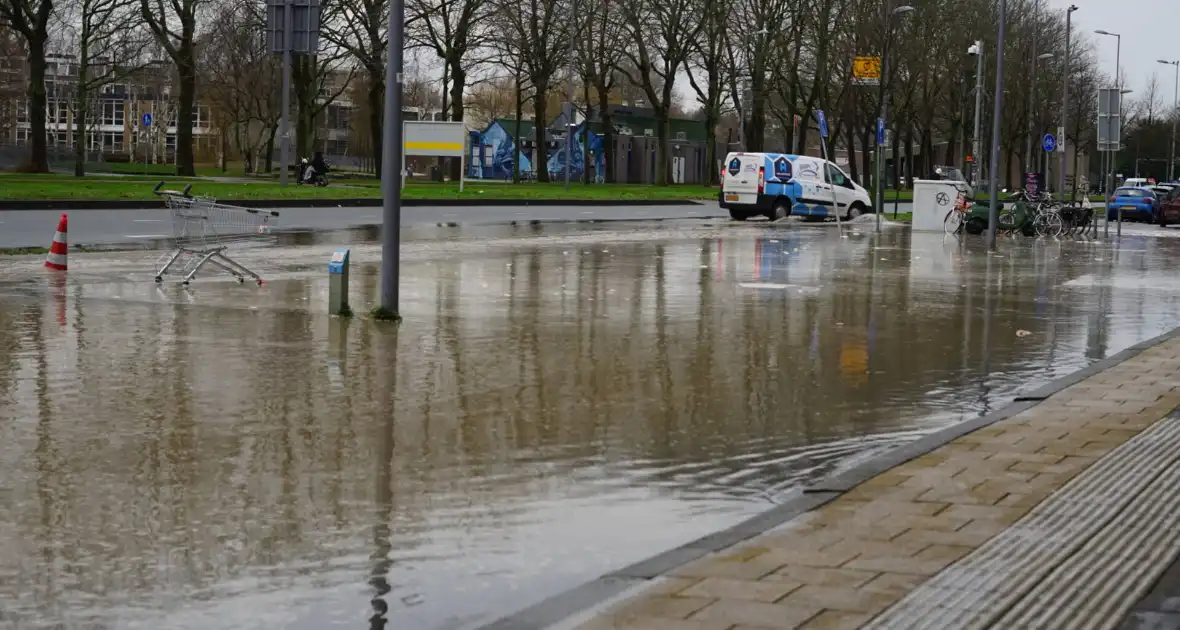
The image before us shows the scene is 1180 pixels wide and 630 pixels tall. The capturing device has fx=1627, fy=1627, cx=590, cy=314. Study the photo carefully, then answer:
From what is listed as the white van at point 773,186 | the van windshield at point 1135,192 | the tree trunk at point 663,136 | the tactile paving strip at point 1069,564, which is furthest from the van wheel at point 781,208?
the tactile paving strip at point 1069,564

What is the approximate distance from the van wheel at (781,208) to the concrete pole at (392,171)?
96.2 ft

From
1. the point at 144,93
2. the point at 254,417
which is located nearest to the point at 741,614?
the point at 254,417

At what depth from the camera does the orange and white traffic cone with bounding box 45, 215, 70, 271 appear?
19.1 metres

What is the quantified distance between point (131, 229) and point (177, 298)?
13820 millimetres

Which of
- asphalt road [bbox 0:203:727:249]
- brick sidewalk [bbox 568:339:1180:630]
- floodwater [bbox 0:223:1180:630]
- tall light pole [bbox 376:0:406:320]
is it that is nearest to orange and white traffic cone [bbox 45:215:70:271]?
floodwater [bbox 0:223:1180:630]

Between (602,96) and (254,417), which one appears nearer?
(254,417)

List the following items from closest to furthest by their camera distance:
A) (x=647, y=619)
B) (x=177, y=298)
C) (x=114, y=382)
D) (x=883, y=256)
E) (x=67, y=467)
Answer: (x=647, y=619)
(x=67, y=467)
(x=114, y=382)
(x=177, y=298)
(x=883, y=256)

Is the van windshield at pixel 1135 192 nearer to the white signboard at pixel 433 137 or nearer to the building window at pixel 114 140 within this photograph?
the white signboard at pixel 433 137

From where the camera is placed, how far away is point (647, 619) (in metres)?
5.02

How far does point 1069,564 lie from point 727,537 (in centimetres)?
126

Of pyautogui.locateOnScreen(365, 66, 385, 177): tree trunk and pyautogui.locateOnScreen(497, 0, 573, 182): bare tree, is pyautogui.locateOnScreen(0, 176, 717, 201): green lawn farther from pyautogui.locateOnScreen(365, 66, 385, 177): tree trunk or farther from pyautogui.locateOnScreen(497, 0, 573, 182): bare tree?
pyautogui.locateOnScreen(497, 0, 573, 182): bare tree

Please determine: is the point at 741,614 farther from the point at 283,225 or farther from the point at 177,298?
the point at 283,225

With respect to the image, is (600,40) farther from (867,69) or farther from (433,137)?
(867,69)

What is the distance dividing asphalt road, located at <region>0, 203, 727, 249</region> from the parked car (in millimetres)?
14986
